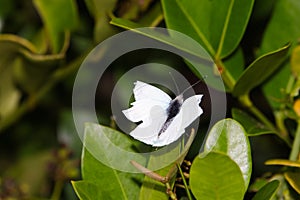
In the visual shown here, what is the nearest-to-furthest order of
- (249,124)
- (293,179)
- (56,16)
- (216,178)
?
1. (216,178)
2. (293,179)
3. (249,124)
4. (56,16)

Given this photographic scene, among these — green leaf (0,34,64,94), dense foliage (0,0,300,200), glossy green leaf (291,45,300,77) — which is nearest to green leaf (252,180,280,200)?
dense foliage (0,0,300,200)

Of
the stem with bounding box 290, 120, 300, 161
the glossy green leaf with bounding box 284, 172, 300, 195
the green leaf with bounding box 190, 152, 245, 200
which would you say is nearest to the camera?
the green leaf with bounding box 190, 152, 245, 200

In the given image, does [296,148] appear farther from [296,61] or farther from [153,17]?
[153,17]

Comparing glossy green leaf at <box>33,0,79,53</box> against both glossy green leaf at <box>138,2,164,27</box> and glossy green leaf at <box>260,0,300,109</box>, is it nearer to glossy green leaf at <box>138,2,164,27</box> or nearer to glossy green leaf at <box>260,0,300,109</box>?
glossy green leaf at <box>138,2,164,27</box>

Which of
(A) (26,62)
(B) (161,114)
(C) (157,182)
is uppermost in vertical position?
(B) (161,114)

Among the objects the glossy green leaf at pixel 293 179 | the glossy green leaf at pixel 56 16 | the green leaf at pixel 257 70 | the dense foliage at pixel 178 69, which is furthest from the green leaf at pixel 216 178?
the glossy green leaf at pixel 56 16

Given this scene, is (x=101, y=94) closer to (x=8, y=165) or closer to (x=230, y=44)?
(x=8, y=165)

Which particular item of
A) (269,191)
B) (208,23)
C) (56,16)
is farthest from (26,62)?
(269,191)
